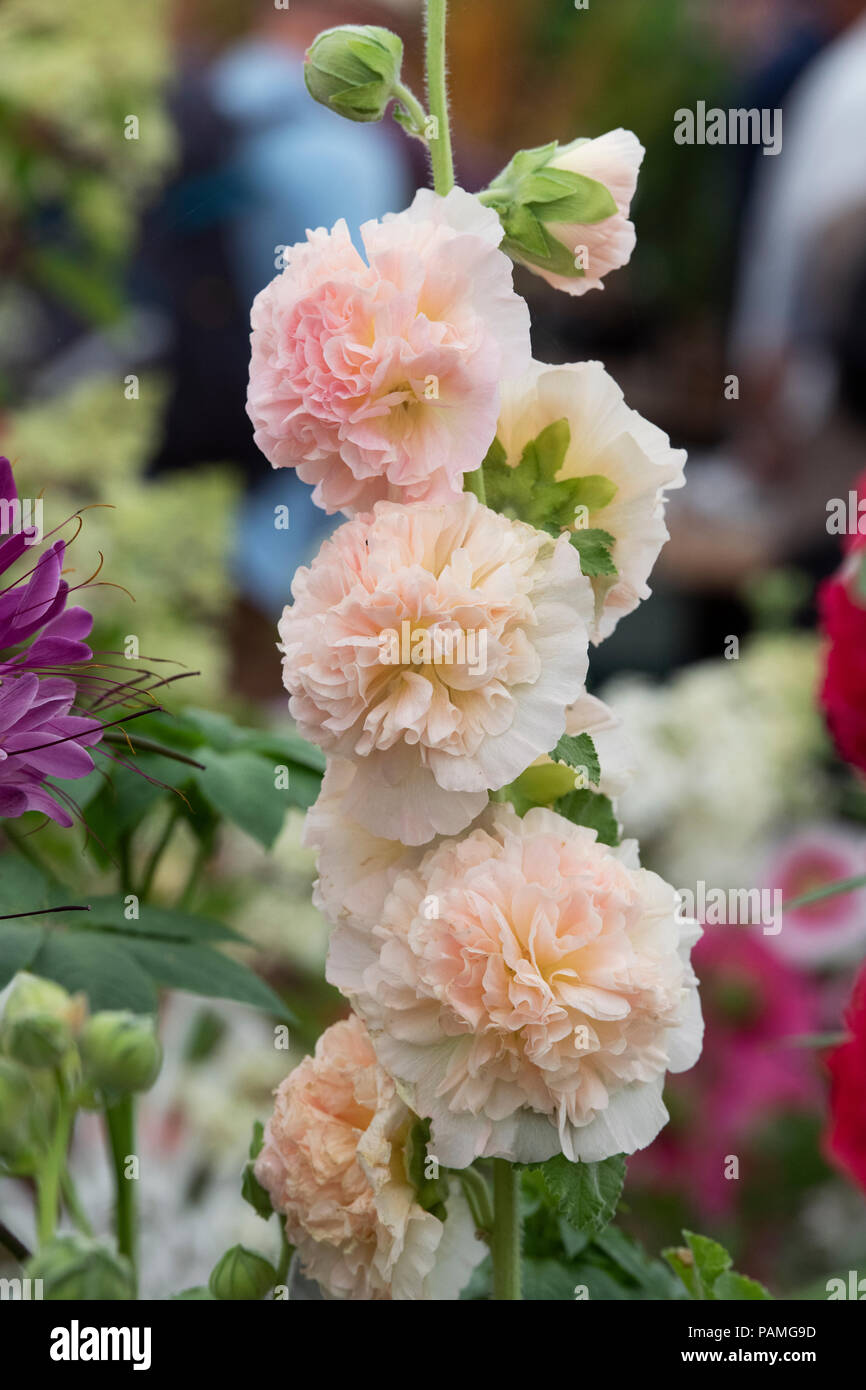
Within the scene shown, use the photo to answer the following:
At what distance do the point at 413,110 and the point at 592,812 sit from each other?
0.43 feet

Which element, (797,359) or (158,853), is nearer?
(158,853)

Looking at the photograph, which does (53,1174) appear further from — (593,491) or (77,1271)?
(593,491)

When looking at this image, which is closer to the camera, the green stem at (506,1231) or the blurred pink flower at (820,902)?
the green stem at (506,1231)

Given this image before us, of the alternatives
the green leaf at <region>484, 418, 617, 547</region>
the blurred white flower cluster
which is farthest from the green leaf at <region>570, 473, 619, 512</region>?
the blurred white flower cluster

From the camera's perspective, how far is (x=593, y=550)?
0.26 m

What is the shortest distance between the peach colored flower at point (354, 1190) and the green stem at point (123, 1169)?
60 millimetres

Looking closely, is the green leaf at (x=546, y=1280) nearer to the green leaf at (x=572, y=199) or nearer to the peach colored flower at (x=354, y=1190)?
the peach colored flower at (x=354, y=1190)

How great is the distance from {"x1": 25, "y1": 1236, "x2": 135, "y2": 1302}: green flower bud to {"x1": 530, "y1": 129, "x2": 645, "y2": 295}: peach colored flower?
0.18m

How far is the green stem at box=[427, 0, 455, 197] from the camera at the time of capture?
0.26 meters

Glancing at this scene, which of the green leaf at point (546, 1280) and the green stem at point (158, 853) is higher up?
the green stem at point (158, 853)

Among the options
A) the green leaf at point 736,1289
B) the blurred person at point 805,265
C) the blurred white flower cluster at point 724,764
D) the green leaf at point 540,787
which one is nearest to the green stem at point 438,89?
the green leaf at point 540,787

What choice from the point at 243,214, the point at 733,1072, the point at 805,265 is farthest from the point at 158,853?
the point at 805,265

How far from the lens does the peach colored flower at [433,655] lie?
23 cm

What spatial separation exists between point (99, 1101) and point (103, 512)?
18.6 inches
